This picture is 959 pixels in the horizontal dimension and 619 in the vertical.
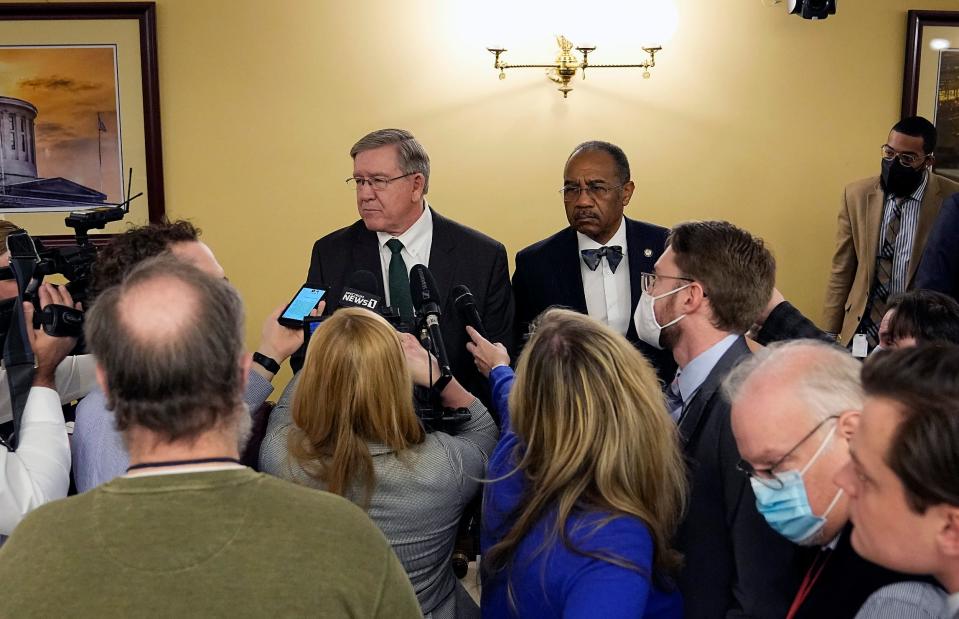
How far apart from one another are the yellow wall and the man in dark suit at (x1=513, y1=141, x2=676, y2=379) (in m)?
1.10

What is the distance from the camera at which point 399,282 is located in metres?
3.32

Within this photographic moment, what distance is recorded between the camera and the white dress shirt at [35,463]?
1.77 metres

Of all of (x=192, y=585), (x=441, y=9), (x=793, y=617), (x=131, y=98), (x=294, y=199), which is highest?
(x=441, y=9)

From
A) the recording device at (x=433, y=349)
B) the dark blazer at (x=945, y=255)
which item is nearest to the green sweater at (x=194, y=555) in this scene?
the recording device at (x=433, y=349)

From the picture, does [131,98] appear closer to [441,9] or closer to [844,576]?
[441,9]

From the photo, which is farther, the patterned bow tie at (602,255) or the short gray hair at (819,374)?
the patterned bow tie at (602,255)

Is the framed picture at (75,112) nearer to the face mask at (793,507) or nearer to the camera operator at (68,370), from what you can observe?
the camera operator at (68,370)

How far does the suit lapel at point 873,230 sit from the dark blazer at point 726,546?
281 cm

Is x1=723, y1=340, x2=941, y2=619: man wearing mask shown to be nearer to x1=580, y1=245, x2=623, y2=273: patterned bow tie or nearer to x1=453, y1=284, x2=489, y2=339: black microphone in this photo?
x1=453, y1=284, x2=489, y2=339: black microphone

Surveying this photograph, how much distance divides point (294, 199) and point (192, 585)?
3610mm

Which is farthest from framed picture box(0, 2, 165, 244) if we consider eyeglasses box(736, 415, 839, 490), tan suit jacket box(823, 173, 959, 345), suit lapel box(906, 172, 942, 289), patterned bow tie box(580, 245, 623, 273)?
eyeglasses box(736, 415, 839, 490)

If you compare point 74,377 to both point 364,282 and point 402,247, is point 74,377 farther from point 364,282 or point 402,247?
point 402,247

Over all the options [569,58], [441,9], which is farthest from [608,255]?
[441,9]

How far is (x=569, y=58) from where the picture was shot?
4.52 m
